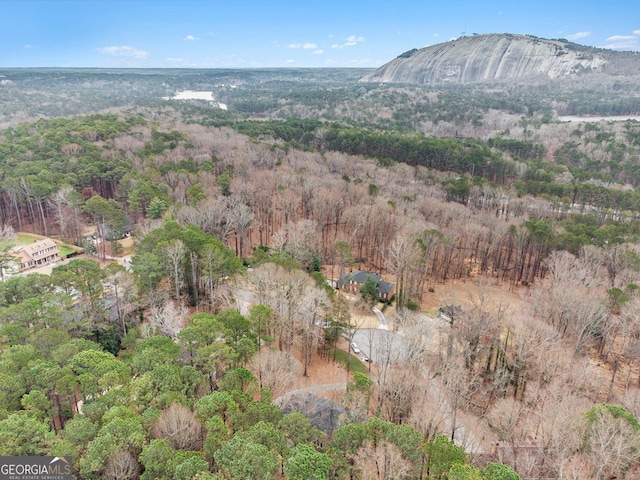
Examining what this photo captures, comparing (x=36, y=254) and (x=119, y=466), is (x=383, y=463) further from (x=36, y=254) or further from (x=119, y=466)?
(x=36, y=254)

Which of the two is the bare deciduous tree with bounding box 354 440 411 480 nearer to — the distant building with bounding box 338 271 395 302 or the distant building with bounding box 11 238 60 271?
the distant building with bounding box 338 271 395 302

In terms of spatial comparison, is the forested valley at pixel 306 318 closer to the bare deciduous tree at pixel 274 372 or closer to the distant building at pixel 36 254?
the bare deciduous tree at pixel 274 372

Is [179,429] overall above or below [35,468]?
above

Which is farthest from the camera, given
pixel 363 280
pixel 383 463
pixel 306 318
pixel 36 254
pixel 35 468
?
pixel 36 254

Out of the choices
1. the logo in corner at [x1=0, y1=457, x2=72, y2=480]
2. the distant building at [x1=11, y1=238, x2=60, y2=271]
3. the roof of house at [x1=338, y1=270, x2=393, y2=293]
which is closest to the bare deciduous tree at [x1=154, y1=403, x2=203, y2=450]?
the logo in corner at [x1=0, y1=457, x2=72, y2=480]

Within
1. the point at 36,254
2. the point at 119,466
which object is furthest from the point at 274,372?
the point at 36,254

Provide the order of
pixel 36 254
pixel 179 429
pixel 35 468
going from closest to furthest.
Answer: pixel 35 468, pixel 179 429, pixel 36 254
